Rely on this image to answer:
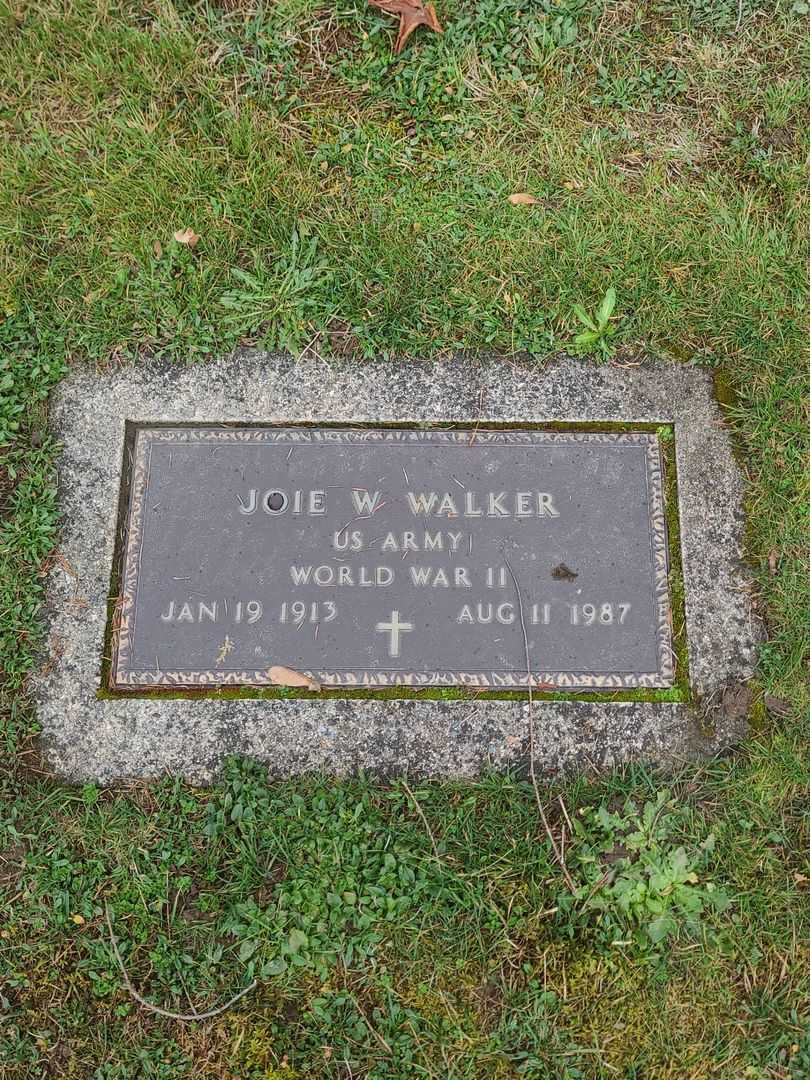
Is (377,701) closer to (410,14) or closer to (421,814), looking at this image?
(421,814)

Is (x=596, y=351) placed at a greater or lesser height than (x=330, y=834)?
greater

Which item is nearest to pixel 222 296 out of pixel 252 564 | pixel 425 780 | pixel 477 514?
pixel 252 564

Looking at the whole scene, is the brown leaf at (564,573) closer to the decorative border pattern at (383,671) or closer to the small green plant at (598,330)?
the decorative border pattern at (383,671)

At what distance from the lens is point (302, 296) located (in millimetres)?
2520

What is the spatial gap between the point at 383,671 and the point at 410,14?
7.29ft

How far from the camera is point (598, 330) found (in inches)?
97.3

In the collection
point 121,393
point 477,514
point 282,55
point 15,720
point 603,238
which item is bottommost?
point 15,720

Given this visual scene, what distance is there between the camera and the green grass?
83.2 inches

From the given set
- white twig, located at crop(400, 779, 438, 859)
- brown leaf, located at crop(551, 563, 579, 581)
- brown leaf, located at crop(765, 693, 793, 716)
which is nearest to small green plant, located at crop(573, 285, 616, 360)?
brown leaf, located at crop(551, 563, 579, 581)

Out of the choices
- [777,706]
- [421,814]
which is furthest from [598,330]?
[421,814]

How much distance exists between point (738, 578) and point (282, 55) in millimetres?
2339

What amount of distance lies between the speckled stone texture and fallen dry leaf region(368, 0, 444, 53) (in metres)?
1.18

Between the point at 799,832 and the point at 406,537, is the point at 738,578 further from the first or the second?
the point at 406,537

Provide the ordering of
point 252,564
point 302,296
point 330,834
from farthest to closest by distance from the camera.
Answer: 1. point 302,296
2. point 252,564
3. point 330,834
